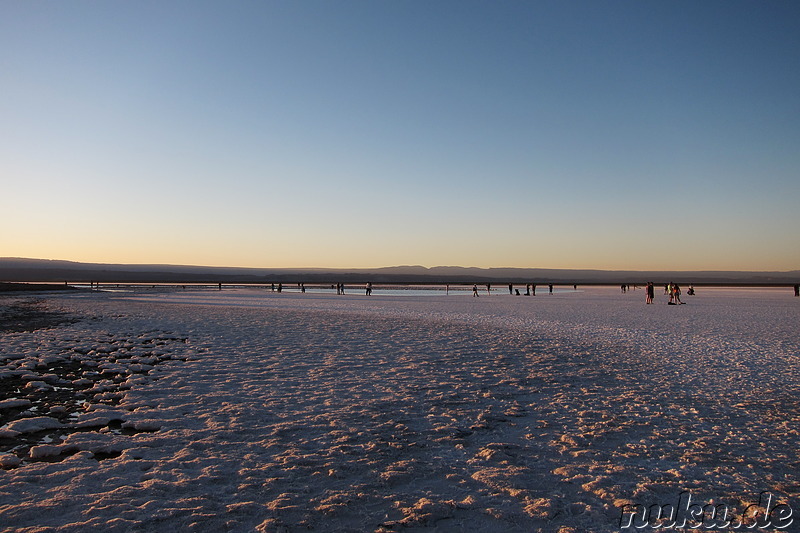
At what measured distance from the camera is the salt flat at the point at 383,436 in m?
4.74

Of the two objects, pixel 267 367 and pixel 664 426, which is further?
pixel 267 367

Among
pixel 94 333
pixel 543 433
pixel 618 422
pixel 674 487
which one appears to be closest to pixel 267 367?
pixel 543 433

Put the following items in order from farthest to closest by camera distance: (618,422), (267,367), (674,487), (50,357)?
(50,357) → (267,367) → (618,422) → (674,487)

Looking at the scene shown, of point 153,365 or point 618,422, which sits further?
point 153,365

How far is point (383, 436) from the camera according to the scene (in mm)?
6922

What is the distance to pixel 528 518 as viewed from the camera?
4.58 metres

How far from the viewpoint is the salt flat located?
4738 millimetres

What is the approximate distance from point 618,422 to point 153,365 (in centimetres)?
1091

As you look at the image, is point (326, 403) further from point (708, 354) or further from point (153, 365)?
point (708, 354)

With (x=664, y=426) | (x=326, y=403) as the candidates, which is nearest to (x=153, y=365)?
(x=326, y=403)

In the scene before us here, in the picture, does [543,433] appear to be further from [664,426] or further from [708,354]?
[708,354]

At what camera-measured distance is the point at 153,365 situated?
39.3 feet

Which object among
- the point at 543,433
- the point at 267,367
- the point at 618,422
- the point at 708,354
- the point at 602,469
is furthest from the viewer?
the point at 708,354

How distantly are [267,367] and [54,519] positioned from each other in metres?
7.27
